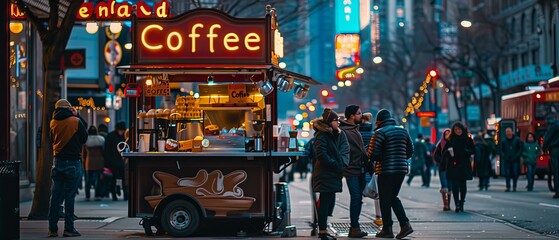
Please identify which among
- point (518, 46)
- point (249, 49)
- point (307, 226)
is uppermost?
point (518, 46)

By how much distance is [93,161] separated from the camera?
25.0 metres

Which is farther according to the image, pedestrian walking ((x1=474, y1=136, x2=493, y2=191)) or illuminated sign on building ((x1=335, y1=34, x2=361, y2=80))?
illuminated sign on building ((x1=335, y1=34, x2=361, y2=80))

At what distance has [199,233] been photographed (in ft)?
51.8

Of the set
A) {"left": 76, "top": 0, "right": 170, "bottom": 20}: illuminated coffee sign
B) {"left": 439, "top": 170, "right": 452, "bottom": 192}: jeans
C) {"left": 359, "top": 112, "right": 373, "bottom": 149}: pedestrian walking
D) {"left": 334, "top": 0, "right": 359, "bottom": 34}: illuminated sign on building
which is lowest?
{"left": 439, "top": 170, "right": 452, "bottom": 192}: jeans

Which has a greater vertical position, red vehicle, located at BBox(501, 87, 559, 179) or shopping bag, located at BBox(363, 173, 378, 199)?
red vehicle, located at BBox(501, 87, 559, 179)

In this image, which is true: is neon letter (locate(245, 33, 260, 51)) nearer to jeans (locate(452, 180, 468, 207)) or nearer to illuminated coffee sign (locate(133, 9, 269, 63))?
illuminated coffee sign (locate(133, 9, 269, 63))

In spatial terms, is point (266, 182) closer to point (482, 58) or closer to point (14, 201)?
point (14, 201)

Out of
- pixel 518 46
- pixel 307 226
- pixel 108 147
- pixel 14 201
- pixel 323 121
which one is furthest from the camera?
pixel 518 46

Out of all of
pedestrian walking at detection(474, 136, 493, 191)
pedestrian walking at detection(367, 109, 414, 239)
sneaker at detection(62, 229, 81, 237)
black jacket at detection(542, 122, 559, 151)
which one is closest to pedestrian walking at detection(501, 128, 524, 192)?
pedestrian walking at detection(474, 136, 493, 191)

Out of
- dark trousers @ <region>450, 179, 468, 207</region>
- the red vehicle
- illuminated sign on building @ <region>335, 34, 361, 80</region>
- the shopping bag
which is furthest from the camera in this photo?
illuminated sign on building @ <region>335, 34, 361, 80</region>

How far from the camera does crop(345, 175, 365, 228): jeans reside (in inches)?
605

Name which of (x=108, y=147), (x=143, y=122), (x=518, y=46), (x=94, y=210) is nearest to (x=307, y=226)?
(x=143, y=122)

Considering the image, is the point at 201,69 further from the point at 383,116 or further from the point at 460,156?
the point at 460,156

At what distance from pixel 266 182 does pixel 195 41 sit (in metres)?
2.19
